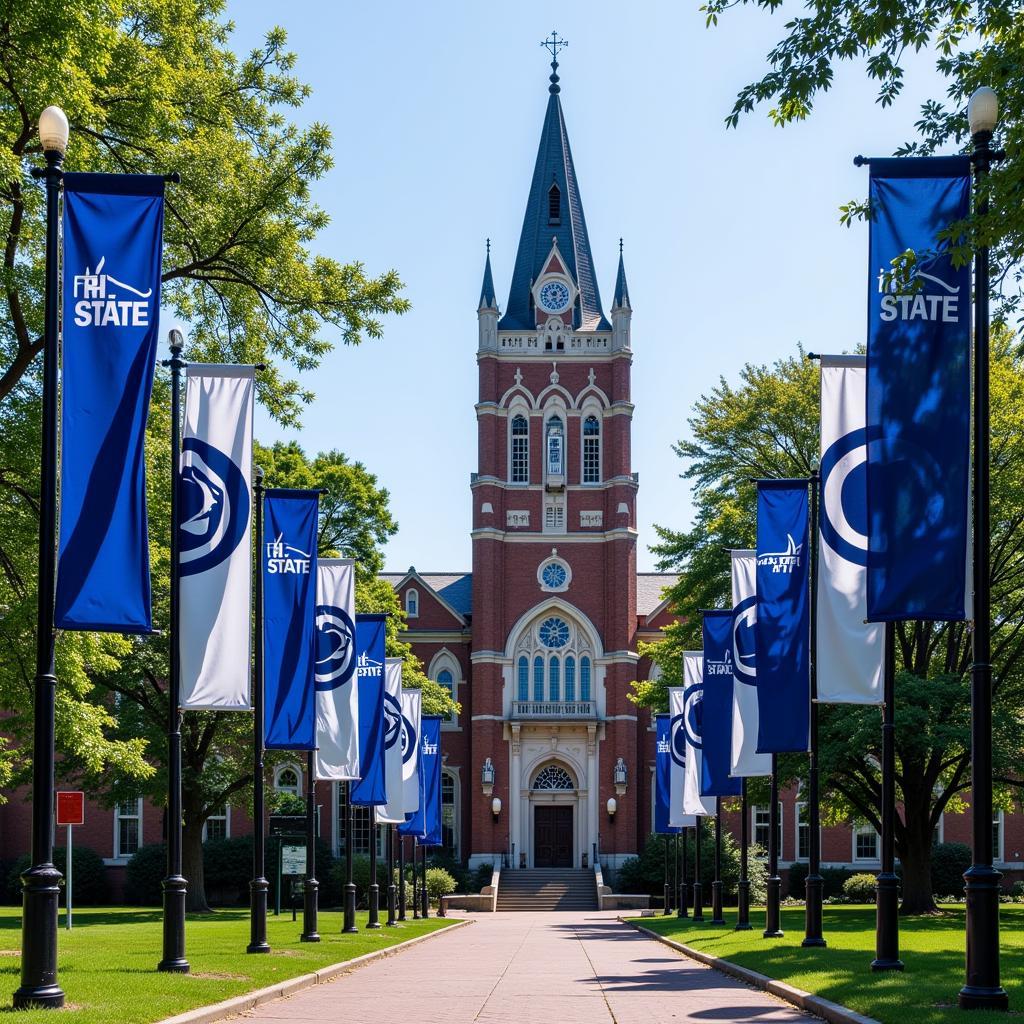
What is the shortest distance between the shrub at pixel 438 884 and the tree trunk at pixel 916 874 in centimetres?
2377

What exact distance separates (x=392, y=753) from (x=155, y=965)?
1549 cm

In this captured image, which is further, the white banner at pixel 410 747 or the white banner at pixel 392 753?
the white banner at pixel 410 747

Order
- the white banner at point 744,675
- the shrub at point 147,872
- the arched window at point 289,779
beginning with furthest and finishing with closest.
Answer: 1. the arched window at point 289,779
2. the shrub at point 147,872
3. the white banner at point 744,675

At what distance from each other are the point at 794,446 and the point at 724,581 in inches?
171

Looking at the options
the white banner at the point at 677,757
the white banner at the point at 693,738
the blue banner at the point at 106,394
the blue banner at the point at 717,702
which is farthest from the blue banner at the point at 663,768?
the blue banner at the point at 106,394

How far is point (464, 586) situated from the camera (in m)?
77.1

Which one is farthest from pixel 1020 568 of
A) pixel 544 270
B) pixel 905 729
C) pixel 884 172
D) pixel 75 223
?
pixel 544 270

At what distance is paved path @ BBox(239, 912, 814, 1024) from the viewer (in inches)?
571

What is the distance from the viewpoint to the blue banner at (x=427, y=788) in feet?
134

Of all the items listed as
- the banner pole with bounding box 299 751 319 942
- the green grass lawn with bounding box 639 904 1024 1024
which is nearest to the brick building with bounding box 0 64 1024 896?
the green grass lawn with bounding box 639 904 1024 1024

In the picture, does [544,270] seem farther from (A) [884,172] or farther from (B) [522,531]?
(A) [884,172]

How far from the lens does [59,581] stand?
13.4 m

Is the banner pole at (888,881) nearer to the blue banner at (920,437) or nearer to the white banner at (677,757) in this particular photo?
the blue banner at (920,437)

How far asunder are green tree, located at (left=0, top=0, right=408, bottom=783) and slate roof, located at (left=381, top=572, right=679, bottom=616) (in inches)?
1815
